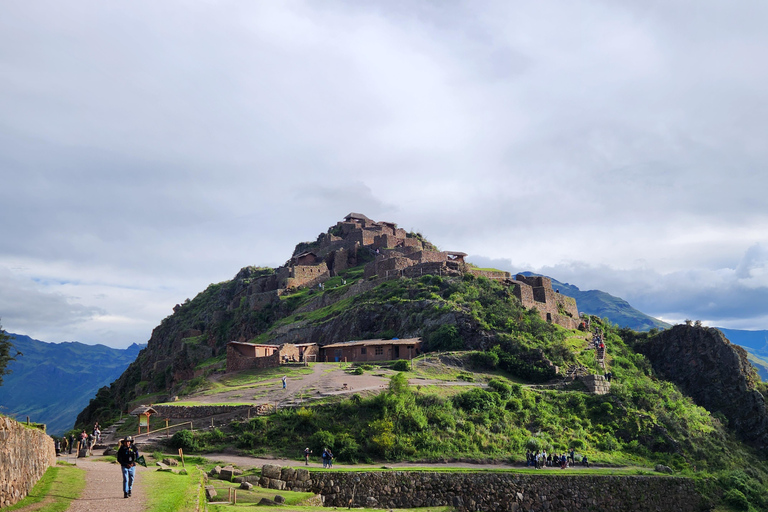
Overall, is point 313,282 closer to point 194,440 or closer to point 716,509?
point 194,440

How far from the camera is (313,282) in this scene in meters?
97.2

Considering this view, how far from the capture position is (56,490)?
18.9m

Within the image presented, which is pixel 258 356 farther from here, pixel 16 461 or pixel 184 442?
pixel 16 461

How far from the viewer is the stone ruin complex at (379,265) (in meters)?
77.3

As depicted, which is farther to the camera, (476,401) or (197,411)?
(476,401)

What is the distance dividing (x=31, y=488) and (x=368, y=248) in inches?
3418

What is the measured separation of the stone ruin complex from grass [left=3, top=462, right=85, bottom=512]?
57.0 metres

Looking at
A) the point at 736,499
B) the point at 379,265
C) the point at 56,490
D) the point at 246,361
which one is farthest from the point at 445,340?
the point at 56,490

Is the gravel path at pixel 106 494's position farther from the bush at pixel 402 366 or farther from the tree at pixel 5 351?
the bush at pixel 402 366

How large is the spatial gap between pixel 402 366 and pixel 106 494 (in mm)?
36878

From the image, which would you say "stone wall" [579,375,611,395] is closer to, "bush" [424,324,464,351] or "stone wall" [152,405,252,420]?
"bush" [424,324,464,351]

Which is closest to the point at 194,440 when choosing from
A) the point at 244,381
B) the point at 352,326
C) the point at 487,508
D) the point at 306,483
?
the point at 306,483

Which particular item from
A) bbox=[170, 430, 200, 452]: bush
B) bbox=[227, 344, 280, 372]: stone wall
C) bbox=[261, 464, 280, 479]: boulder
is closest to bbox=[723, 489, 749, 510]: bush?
bbox=[261, 464, 280, 479]: boulder

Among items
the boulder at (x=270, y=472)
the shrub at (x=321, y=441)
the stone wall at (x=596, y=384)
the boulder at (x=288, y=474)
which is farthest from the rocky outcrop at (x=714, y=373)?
the boulder at (x=270, y=472)
